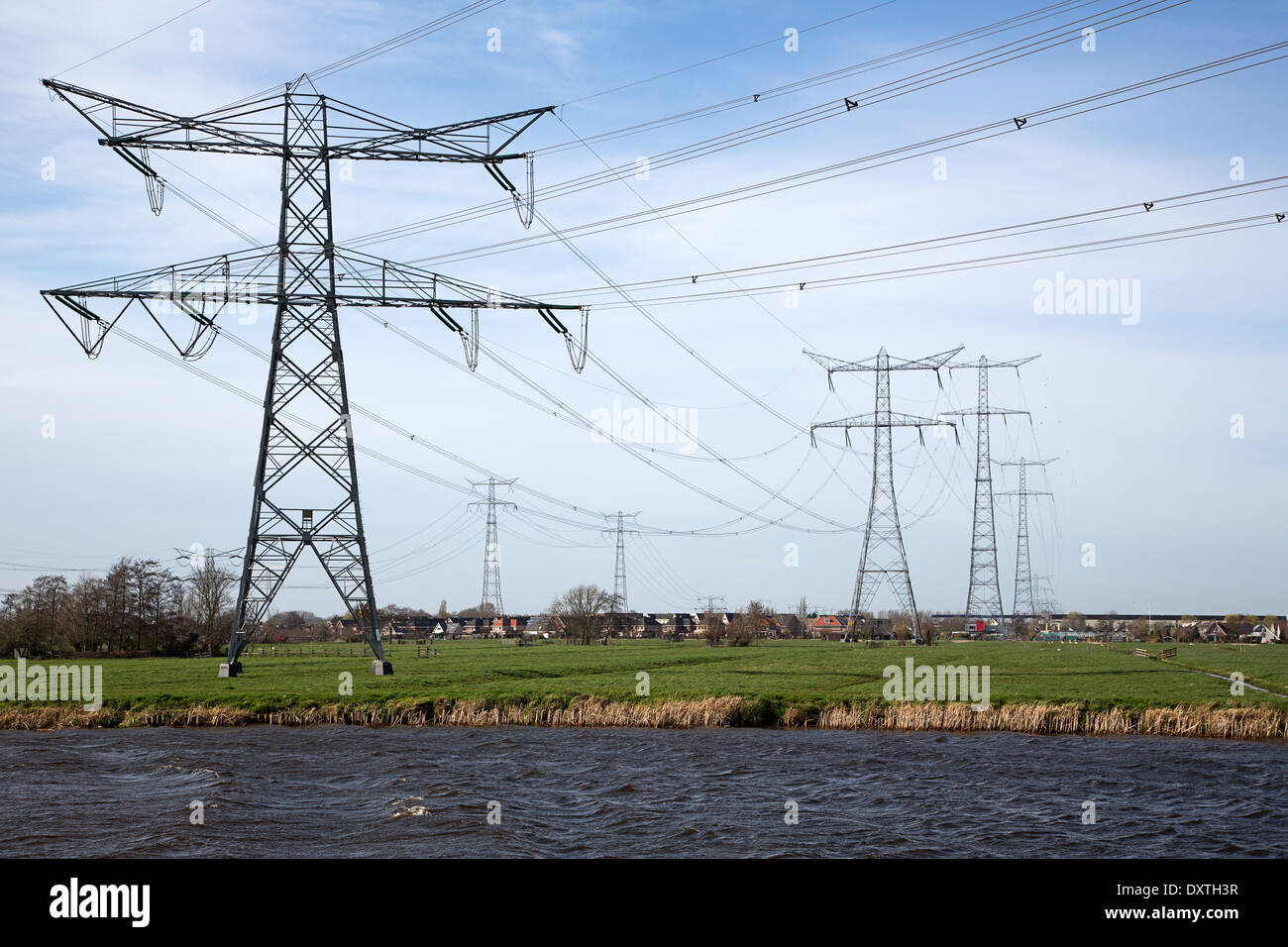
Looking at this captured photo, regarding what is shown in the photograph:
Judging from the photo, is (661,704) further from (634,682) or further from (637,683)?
(634,682)

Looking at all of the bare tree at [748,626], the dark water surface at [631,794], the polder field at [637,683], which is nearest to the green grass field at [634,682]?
the polder field at [637,683]

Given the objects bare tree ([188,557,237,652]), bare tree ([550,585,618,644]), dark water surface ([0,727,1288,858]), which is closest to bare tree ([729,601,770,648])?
bare tree ([550,585,618,644])

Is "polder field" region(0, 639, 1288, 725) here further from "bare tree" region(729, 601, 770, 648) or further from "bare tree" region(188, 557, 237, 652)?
"bare tree" region(729, 601, 770, 648)

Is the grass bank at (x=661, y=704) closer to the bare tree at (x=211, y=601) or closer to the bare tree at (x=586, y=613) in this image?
the bare tree at (x=211, y=601)

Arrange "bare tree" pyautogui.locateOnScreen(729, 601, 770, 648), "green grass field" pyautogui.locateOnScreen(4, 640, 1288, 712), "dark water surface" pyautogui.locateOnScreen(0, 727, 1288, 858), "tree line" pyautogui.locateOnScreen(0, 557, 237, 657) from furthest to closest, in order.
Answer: "bare tree" pyautogui.locateOnScreen(729, 601, 770, 648) → "tree line" pyautogui.locateOnScreen(0, 557, 237, 657) → "green grass field" pyautogui.locateOnScreen(4, 640, 1288, 712) → "dark water surface" pyautogui.locateOnScreen(0, 727, 1288, 858)

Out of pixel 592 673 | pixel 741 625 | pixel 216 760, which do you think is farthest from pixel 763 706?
pixel 741 625

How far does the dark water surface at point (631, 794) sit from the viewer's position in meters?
20.8

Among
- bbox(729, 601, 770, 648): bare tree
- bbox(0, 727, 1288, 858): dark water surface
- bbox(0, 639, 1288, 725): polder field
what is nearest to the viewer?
bbox(0, 727, 1288, 858): dark water surface

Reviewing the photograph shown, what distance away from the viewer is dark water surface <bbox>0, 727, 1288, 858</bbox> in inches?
819

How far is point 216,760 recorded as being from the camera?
30.2 m

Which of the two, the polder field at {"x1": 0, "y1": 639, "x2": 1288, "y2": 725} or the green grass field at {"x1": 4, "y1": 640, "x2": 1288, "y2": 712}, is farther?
the green grass field at {"x1": 4, "y1": 640, "x2": 1288, "y2": 712}

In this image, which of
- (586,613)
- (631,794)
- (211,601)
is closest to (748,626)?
(586,613)
